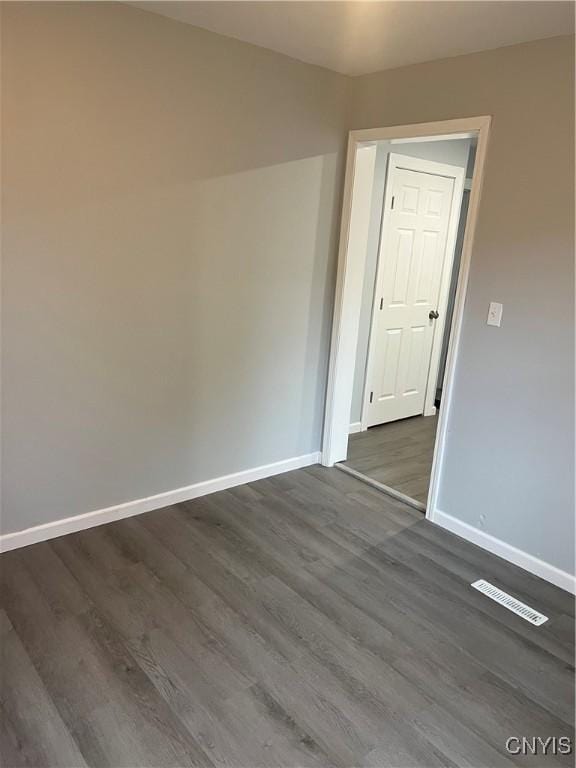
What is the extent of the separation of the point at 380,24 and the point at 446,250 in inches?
97.7

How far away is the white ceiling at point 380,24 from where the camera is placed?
2156 millimetres

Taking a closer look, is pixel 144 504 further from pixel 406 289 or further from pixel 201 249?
pixel 406 289

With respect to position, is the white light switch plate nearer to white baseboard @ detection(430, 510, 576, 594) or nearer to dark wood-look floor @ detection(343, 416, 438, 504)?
white baseboard @ detection(430, 510, 576, 594)

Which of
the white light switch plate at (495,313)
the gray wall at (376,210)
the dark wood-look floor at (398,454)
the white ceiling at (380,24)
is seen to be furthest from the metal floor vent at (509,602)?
→ the white ceiling at (380,24)

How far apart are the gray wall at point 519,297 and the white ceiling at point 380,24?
133 millimetres

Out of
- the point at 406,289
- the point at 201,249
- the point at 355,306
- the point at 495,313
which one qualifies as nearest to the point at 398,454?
the point at 355,306

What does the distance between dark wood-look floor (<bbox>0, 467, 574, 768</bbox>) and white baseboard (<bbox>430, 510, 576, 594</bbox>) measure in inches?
2.1

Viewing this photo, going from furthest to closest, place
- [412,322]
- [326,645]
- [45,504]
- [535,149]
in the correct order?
[412,322]
[45,504]
[535,149]
[326,645]

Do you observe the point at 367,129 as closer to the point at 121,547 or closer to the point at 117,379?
the point at 117,379

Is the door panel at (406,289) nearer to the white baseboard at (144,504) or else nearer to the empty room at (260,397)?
the empty room at (260,397)

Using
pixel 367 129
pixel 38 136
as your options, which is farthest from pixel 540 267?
pixel 38 136

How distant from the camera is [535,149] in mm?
2486

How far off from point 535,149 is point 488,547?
1.96m

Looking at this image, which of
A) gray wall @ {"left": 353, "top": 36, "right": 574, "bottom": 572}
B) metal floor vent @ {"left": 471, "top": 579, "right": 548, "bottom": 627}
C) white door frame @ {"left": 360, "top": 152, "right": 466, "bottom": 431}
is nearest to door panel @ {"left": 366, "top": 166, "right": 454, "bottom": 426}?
white door frame @ {"left": 360, "top": 152, "right": 466, "bottom": 431}
